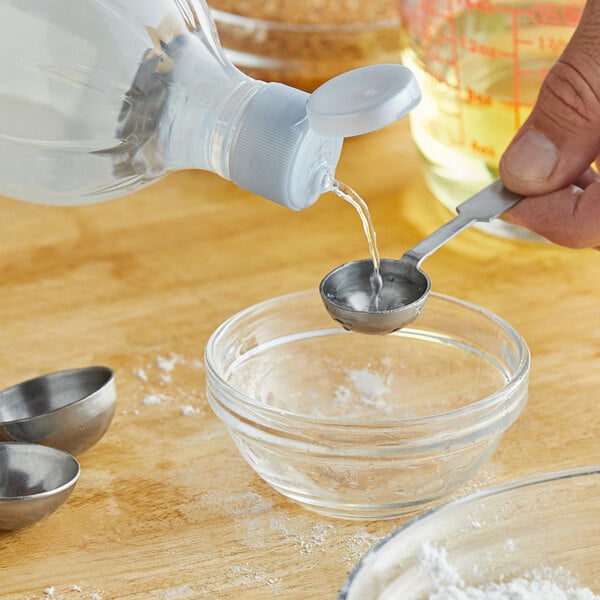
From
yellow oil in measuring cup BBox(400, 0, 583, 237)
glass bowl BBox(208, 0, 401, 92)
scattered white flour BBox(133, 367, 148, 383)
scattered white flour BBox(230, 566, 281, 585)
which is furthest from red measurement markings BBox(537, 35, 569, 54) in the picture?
scattered white flour BBox(230, 566, 281, 585)

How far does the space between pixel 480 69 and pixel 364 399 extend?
16.4 inches

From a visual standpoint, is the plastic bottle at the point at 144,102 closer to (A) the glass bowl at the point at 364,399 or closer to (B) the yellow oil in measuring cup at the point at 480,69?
(A) the glass bowl at the point at 364,399

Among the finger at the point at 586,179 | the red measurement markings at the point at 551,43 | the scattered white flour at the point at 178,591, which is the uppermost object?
the red measurement markings at the point at 551,43

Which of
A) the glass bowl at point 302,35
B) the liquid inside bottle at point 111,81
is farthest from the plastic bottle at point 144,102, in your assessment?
the glass bowl at point 302,35

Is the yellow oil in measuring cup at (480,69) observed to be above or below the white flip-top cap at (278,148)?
below

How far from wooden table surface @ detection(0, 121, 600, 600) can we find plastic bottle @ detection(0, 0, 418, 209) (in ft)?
0.72

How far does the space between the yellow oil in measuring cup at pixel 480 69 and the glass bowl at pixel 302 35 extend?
0.18 meters

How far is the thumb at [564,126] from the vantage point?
877 mm

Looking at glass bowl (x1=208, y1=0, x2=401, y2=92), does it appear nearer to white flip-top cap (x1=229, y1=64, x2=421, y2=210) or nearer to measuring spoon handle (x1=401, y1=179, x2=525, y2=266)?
measuring spoon handle (x1=401, y1=179, x2=525, y2=266)

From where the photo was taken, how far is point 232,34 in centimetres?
132

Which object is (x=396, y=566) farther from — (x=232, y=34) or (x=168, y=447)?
(x=232, y=34)

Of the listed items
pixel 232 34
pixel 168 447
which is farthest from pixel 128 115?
pixel 232 34

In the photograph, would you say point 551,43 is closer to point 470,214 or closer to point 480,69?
point 480,69

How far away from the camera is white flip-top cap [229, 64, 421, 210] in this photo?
0.67 meters
